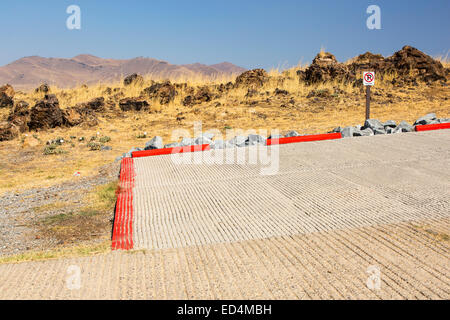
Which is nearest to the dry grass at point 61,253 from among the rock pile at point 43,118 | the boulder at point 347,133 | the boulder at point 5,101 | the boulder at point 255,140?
the boulder at point 255,140

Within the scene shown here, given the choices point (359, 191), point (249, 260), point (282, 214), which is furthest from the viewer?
point (359, 191)

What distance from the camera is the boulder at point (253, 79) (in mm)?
22000

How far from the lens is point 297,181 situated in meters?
6.64

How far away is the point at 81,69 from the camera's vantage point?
Answer: 101 meters

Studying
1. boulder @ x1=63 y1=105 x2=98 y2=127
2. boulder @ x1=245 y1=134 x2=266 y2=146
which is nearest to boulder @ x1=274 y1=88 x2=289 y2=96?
boulder @ x1=63 y1=105 x2=98 y2=127

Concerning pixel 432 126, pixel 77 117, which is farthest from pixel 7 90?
pixel 432 126

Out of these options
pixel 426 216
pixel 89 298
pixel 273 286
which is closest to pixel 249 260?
pixel 273 286

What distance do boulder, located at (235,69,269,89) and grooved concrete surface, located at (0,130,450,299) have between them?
48.6 feet

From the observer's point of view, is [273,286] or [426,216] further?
[426,216]

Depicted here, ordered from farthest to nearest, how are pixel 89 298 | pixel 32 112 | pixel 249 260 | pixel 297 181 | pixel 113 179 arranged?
pixel 32 112 < pixel 113 179 < pixel 297 181 < pixel 249 260 < pixel 89 298

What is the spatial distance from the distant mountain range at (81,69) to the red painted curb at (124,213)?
77.8m
